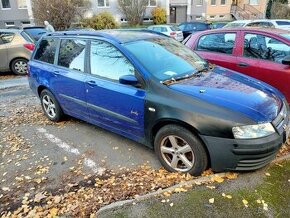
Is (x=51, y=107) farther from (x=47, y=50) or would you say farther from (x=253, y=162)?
(x=253, y=162)

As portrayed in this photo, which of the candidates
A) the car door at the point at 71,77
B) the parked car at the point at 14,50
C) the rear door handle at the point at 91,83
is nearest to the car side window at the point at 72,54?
the car door at the point at 71,77

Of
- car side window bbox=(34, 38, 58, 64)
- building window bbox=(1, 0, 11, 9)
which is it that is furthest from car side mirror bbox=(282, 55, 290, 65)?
building window bbox=(1, 0, 11, 9)

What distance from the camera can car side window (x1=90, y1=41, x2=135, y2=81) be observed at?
3.86 m

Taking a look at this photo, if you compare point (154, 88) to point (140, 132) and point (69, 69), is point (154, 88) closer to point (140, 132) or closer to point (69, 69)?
point (140, 132)

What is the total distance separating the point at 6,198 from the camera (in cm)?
337

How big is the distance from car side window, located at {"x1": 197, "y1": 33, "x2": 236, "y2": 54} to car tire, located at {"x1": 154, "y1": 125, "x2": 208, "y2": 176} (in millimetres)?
2736

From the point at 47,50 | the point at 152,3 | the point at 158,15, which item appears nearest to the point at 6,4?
the point at 152,3

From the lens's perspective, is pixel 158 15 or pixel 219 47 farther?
pixel 158 15

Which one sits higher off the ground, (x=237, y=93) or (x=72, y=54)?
(x=72, y=54)

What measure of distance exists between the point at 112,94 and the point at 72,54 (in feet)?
4.19

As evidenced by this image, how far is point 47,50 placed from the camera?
17.4 ft

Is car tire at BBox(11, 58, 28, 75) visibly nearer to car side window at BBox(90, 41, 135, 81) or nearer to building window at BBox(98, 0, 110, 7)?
car side window at BBox(90, 41, 135, 81)

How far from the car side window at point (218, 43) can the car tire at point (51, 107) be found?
9.86ft

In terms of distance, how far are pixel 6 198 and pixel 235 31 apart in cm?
458
